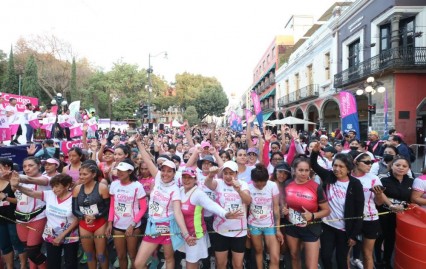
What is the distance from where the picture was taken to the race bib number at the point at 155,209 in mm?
3418

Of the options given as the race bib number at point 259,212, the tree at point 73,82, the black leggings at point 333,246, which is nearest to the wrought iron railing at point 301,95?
the black leggings at point 333,246

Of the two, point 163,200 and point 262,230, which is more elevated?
point 163,200

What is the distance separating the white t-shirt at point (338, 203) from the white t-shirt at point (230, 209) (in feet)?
3.73

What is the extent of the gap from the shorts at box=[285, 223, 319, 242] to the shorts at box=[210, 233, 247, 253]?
2.11ft

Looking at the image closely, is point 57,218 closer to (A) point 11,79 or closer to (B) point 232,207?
(B) point 232,207

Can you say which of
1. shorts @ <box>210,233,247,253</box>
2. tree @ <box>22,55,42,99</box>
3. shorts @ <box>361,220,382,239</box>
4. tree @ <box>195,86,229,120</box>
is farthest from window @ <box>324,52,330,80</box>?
tree @ <box>22,55,42,99</box>

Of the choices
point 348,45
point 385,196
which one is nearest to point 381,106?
point 348,45

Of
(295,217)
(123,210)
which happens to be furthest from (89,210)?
(295,217)

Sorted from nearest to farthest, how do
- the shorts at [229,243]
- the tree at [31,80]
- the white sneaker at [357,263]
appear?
1. the shorts at [229,243]
2. the white sneaker at [357,263]
3. the tree at [31,80]

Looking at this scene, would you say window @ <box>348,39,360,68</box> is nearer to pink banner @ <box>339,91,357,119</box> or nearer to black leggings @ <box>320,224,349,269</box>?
pink banner @ <box>339,91,357,119</box>

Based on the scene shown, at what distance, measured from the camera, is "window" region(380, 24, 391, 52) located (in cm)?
1461

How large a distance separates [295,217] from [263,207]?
1.39 feet

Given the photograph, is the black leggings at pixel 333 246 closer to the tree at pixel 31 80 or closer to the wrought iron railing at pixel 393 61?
the wrought iron railing at pixel 393 61

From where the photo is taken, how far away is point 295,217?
11.6ft
